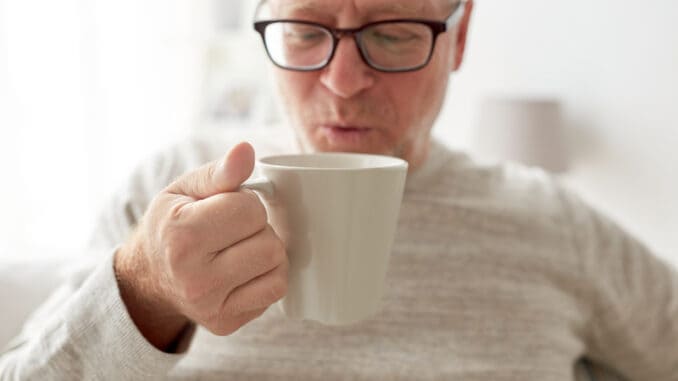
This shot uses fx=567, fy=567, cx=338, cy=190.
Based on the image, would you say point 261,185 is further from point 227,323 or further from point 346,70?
point 346,70

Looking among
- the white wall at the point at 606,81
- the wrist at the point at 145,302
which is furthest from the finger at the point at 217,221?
the white wall at the point at 606,81

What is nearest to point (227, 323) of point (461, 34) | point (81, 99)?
point (461, 34)

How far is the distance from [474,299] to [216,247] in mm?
566

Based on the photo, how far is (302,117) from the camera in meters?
0.83

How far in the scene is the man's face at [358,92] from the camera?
0.76 metres

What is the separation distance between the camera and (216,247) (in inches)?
19.5

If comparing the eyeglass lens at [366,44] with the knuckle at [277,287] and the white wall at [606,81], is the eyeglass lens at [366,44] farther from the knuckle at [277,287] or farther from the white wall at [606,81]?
the white wall at [606,81]

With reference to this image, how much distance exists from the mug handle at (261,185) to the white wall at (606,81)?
1790 mm

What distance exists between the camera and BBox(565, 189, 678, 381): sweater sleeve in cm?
99

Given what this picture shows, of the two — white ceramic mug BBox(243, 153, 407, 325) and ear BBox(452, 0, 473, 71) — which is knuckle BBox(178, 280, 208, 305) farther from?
ear BBox(452, 0, 473, 71)

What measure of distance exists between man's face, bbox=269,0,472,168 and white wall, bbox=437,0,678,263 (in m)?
1.38

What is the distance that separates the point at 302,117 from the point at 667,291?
2.37 feet

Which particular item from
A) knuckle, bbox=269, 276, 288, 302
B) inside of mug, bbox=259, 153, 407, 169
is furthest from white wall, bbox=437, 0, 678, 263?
knuckle, bbox=269, 276, 288, 302

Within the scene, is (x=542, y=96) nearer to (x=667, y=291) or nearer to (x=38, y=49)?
(x=667, y=291)
